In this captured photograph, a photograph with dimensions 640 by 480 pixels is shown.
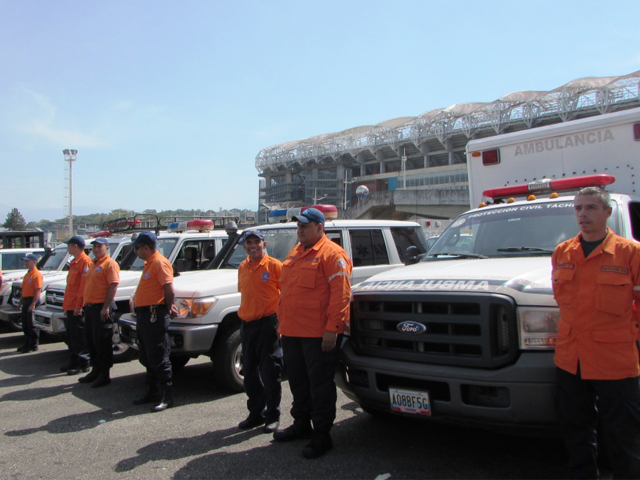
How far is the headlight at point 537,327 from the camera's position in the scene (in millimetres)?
3236

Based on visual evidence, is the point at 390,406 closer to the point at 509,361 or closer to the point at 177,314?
the point at 509,361

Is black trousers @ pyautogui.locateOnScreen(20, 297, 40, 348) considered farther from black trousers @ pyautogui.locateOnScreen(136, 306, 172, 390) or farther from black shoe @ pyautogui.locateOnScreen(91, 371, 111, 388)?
black trousers @ pyautogui.locateOnScreen(136, 306, 172, 390)

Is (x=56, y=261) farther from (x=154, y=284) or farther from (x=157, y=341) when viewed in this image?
(x=157, y=341)

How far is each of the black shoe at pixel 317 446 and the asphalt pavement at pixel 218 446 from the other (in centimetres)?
5

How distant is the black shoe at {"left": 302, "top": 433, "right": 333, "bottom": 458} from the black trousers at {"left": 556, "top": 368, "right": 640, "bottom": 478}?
5.77 ft

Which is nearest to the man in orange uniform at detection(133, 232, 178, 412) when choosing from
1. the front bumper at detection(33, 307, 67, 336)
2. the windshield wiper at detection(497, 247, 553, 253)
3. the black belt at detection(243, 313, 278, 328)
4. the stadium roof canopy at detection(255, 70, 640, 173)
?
the black belt at detection(243, 313, 278, 328)

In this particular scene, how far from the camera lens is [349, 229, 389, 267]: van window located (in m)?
Answer: 7.08

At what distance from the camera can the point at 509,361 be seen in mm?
3242

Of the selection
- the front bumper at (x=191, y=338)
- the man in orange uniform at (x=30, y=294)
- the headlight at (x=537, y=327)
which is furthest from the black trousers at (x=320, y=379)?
the man in orange uniform at (x=30, y=294)

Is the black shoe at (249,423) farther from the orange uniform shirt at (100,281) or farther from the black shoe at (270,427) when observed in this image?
the orange uniform shirt at (100,281)

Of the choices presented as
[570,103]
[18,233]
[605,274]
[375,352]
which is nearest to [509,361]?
[605,274]

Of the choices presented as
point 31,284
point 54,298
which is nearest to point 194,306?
point 54,298

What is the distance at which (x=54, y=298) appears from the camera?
8461 mm

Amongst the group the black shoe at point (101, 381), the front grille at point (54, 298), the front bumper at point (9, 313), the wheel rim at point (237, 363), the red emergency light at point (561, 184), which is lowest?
the black shoe at point (101, 381)
